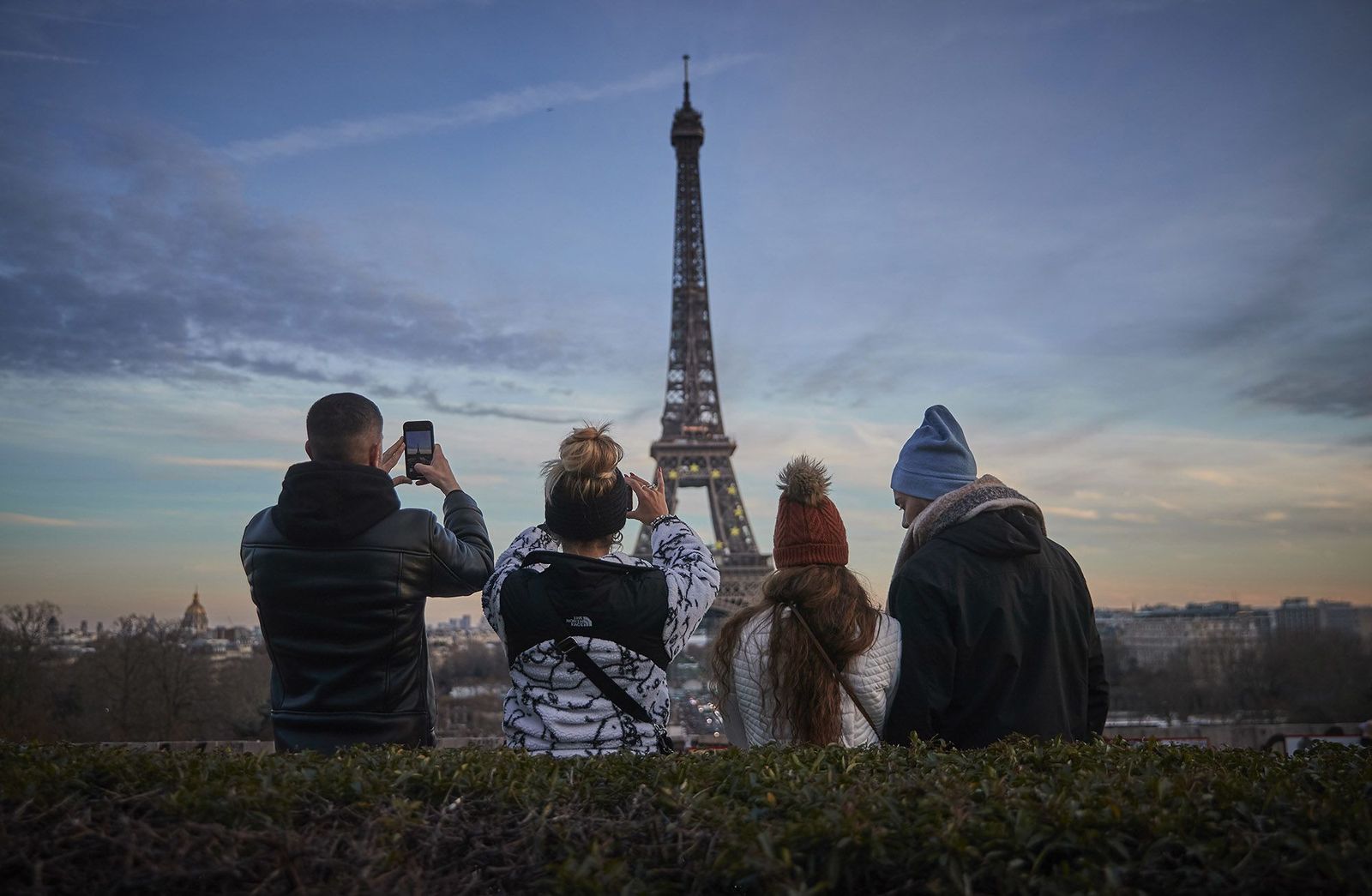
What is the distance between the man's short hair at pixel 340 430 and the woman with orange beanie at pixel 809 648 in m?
1.46

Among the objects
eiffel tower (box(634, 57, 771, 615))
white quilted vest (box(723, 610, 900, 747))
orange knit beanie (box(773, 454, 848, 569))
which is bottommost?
white quilted vest (box(723, 610, 900, 747))

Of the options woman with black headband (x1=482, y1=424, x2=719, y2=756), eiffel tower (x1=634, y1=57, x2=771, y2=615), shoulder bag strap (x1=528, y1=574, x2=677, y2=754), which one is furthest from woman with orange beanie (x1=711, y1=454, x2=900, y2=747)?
eiffel tower (x1=634, y1=57, x2=771, y2=615)

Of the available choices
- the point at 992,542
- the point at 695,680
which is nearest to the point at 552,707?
the point at 992,542

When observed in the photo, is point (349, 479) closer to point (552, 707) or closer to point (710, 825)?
point (552, 707)

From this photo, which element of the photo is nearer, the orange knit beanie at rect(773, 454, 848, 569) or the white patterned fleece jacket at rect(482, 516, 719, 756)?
the white patterned fleece jacket at rect(482, 516, 719, 756)

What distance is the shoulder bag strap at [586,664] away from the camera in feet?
10.5

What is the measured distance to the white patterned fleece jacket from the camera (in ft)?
10.5

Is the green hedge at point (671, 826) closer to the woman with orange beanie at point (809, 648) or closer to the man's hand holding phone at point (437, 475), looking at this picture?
the woman with orange beanie at point (809, 648)

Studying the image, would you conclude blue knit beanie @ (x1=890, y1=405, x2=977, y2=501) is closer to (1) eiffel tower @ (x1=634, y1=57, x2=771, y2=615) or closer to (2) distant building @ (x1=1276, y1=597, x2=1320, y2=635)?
(1) eiffel tower @ (x1=634, y1=57, x2=771, y2=615)

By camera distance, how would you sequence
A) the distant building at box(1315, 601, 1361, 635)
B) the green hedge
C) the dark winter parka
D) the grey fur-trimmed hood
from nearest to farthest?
the green hedge < the dark winter parka < the grey fur-trimmed hood < the distant building at box(1315, 601, 1361, 635)

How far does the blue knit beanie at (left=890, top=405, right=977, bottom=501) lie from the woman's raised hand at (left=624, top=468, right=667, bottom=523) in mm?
969

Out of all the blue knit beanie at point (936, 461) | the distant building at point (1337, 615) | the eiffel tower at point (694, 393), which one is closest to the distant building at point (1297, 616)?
the distant building at point (1337, 615)

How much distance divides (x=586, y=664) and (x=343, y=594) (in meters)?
0.91

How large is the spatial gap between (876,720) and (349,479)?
1.99 m
